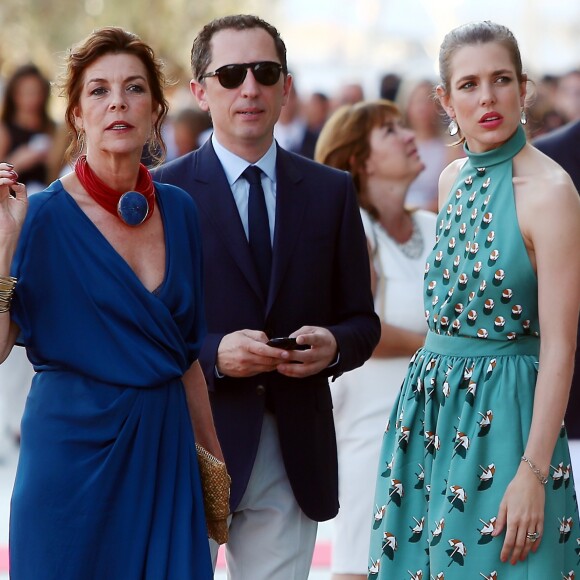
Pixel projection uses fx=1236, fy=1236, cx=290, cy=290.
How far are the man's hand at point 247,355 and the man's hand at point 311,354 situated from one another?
0.13 ft

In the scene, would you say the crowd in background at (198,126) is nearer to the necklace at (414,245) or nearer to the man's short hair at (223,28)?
the necklace at (414,245)

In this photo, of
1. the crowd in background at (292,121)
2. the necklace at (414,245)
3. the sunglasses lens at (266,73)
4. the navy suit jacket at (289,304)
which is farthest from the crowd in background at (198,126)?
the sunglasses lens at (266,73)

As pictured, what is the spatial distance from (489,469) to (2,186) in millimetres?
1410

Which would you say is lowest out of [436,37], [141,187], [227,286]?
[227,286]

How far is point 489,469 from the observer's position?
10.4ft

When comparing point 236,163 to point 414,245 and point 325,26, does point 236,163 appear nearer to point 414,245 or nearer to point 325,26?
point 414,245

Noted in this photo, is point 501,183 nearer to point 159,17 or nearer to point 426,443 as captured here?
point 426,443

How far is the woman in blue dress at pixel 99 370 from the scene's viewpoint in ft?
9.81

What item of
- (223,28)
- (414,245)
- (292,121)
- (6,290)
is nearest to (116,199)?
(6,290)

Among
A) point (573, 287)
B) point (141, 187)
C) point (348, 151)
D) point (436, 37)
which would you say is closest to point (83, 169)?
point (141, 187)

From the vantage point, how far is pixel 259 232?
377cm

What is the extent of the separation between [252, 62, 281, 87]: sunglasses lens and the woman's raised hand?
3.50 feet

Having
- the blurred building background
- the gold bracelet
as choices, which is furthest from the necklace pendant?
the blurred building background

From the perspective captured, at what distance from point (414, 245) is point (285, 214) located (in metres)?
1.42
